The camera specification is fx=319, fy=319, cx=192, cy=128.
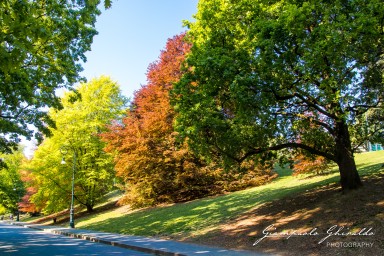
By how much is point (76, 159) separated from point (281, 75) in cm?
2901

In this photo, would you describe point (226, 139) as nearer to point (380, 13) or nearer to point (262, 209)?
point (262, 209)

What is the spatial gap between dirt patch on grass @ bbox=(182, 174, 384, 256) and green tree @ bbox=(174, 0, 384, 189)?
1304 millimetres

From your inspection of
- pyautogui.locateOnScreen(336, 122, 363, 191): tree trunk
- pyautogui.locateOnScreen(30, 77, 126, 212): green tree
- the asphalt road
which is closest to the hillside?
pyautogui.locateOnScreen(336, 122, 363, 191): tree trunk

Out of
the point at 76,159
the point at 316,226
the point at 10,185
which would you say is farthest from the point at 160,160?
the point at 10,185

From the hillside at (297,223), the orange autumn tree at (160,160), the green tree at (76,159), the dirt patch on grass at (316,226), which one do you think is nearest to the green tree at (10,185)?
the green tree at (76,159)

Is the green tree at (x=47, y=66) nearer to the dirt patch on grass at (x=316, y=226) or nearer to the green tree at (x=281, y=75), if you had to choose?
the green tree at (x=281, y=75)

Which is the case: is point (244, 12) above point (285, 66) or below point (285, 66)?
above

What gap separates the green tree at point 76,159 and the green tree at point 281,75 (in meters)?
22.4

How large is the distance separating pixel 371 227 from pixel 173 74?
19.7 m

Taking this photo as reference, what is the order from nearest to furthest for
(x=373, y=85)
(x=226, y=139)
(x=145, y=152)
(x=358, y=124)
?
(x=373, y=85) → (x=226, y=139) → (x=358, y=124) → (x=145, y=152)

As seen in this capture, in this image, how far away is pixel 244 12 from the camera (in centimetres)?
1158

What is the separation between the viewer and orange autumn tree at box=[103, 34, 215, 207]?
2430 centimetres

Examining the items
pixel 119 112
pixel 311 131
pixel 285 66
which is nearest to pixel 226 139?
pixel 285 66

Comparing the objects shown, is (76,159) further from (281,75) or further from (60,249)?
(281,75)
